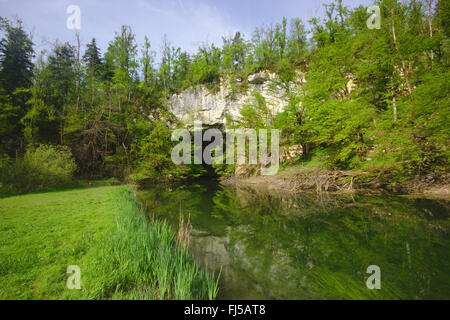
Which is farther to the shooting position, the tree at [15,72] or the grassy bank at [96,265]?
the tree at [15,72]

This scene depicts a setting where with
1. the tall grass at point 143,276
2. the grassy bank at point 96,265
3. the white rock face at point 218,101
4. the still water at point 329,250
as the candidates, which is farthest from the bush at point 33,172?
the white rock face at point 218,101

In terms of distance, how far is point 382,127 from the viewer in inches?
361

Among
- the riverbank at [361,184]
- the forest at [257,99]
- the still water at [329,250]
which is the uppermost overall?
the forest at [257,99]

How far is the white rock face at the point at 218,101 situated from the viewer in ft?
78.4

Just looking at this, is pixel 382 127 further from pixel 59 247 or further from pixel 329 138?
pixel 59 247

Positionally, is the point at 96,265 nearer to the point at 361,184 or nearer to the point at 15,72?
the point at 361,184

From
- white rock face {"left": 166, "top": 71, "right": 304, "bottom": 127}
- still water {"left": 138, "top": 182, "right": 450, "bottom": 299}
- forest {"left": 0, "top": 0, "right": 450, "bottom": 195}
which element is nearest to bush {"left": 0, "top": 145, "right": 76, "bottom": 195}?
forest {"left": 0, "top": 0, "right": 450, "bottom": 195}

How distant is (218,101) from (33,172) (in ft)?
66.9

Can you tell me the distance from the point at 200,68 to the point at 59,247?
Answer: 1060 inches

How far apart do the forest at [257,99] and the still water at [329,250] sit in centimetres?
428

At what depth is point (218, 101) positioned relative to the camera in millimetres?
Result: 25578

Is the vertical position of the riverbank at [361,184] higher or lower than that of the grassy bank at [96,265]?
higher

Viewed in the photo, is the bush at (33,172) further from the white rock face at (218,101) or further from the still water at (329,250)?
the white rock face at (218,101)

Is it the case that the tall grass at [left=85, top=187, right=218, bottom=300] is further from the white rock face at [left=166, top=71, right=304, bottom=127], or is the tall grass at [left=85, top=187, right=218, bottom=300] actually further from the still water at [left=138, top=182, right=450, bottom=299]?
the white rock face at [left=166, top=71, right=304, bottom=127]
